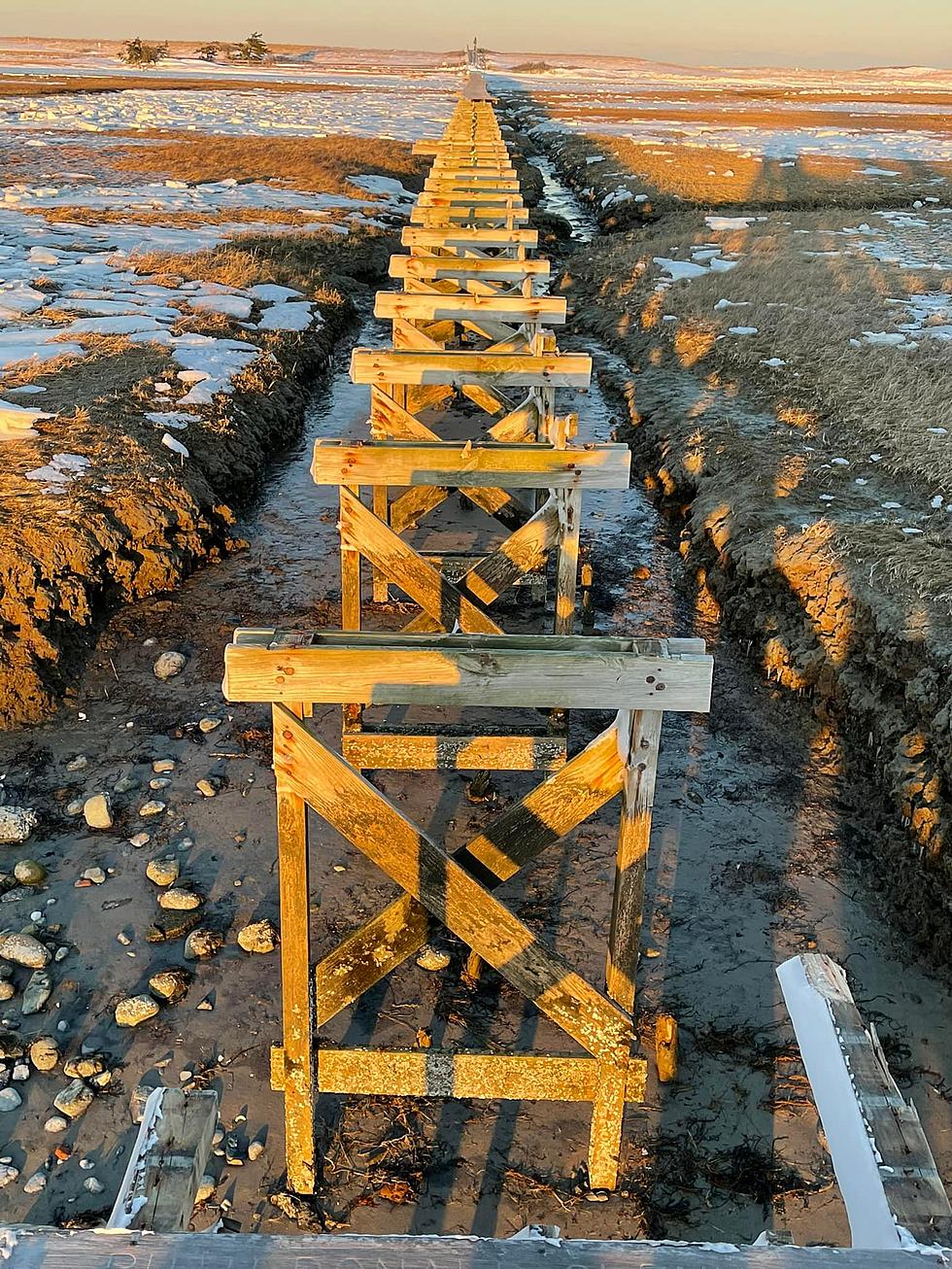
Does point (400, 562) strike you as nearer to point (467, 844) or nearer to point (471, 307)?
point (467, 844)

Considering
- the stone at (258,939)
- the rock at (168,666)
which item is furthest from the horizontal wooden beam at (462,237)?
the stone at (258,939)

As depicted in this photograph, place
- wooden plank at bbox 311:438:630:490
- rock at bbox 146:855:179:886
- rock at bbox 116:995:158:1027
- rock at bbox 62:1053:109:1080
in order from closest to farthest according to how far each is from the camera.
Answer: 1. rock at bbox 62:1053:109:1080
2. rock at bbox 116:995:158:1027
3. rock at bbox 146:855:179:886
4. wooden plank at bbox 311:438:630:490

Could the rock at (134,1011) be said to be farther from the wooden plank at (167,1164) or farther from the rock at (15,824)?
the wooden plank at (167,1164)

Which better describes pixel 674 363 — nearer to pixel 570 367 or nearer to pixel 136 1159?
pixel 570 367

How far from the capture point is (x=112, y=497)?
29.4 feet

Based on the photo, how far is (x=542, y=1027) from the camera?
489 cm

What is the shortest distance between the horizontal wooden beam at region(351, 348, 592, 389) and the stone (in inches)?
179

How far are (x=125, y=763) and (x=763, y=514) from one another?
19.6 feet

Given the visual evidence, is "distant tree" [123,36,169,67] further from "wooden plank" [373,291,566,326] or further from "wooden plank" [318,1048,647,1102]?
"wooden plank" [318,1048,647,1102]

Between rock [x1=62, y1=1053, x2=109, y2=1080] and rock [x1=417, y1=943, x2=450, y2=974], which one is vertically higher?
rock [x1=62, y1=1053, x2=109, y2=1080]

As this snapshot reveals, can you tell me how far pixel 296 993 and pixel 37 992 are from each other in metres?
1.84

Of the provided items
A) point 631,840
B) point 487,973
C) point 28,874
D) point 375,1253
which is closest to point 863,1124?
point 375,1253

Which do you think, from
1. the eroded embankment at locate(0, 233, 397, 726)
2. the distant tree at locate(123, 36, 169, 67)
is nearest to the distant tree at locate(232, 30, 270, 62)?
the distant tree at locate(123, 36, 169, 67)

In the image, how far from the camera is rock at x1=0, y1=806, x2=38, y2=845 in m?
5.91
